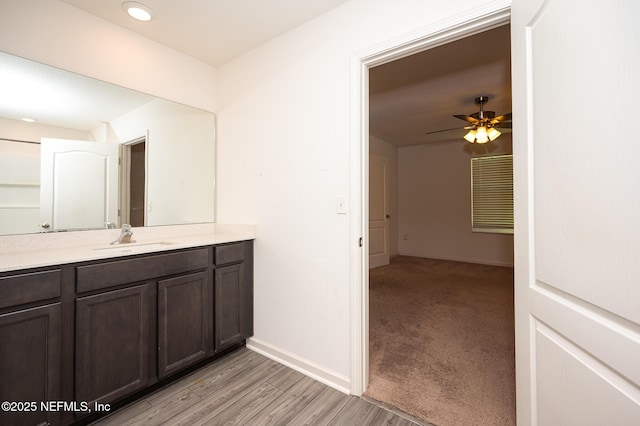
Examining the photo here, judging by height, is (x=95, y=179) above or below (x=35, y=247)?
above

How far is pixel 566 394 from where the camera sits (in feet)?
2.90

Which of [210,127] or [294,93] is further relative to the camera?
[210,127]

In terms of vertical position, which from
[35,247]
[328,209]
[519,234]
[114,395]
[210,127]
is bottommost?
[114,395]

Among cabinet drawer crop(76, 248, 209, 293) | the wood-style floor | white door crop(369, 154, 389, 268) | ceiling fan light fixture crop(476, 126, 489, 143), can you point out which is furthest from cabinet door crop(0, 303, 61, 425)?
white door crop(369, 154, 389, 268)

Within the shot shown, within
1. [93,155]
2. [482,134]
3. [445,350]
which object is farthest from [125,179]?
[482,134]

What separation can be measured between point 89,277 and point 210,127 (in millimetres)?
1636

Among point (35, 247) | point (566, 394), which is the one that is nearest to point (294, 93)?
point (35, 247)

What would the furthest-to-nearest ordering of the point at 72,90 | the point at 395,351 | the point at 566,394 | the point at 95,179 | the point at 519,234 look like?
the point at 395,351 → the point at 95,179 → the point at 72,90 → the point at 519,234 → the point at 566,394

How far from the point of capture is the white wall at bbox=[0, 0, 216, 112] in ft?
5.48

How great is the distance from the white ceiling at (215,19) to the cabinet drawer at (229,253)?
1609 mm

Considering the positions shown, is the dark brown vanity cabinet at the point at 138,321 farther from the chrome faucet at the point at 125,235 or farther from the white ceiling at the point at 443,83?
the white ceiling at the point at 443,83

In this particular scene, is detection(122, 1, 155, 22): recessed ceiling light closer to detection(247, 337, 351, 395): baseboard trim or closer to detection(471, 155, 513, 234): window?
detection(247, 337, 351, 395): baseboard trim

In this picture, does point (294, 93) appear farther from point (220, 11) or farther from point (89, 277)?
point (89, 277)

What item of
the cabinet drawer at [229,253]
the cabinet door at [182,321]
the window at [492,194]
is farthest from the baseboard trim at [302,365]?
the window at [492,194]
